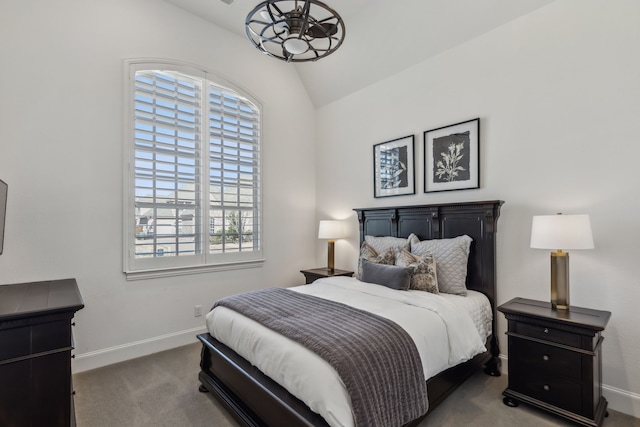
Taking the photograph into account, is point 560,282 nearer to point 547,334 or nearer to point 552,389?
point 547,334

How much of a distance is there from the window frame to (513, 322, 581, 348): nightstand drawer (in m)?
2.99

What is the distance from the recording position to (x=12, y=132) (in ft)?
8.56

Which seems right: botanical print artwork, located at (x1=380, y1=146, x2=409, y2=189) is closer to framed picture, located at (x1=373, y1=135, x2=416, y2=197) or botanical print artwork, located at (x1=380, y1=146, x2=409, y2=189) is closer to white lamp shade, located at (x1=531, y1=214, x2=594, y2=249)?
framed picture, located at (x1=373, y1=135, x2=416, y2=197)

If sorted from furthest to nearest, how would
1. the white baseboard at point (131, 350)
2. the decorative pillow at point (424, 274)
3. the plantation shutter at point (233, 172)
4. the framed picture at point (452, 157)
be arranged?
the plantation shutter at point (233, 172)
the framed picture at point (452, 157)
the white baseboard at point (131, 350)
the decorative pillow at point (424, 274)

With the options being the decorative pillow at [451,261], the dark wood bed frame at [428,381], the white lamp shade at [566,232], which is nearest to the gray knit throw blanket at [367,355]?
the dark wood bed frame at [428,381]

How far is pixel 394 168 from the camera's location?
3.85 m

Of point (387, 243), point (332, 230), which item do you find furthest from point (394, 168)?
point (332, 230)

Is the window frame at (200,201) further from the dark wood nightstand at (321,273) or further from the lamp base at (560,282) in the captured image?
the lamp base at (560,282)

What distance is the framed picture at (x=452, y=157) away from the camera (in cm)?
311

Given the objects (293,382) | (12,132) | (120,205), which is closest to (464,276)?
(293,382)

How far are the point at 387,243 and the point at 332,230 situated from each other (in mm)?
917

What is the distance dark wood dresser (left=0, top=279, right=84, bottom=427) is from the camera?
4.85 ft

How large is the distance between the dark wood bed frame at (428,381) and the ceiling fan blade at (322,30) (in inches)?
76.8

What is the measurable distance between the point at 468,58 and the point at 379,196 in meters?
1.76
